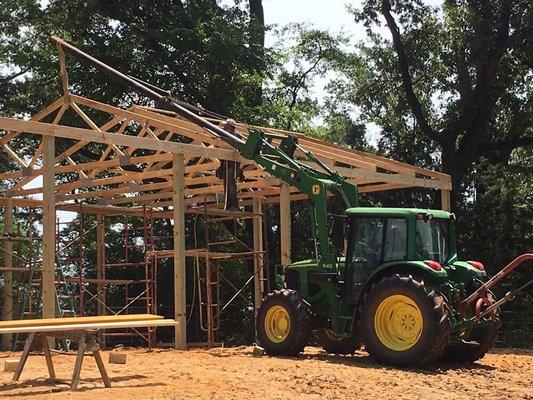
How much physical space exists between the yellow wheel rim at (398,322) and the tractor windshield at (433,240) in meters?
0.85

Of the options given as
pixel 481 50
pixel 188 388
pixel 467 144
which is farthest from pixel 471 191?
pixel 188 388

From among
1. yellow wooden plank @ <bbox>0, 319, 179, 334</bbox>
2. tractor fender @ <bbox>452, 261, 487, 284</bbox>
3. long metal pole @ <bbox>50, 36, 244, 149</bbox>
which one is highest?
long metal pole @ <bbox>50, 36, 244, 149</bbox>

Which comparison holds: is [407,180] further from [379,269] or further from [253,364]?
[253,364]

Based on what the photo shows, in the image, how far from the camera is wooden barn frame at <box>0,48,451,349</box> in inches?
468

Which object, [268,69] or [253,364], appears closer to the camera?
[253,364]

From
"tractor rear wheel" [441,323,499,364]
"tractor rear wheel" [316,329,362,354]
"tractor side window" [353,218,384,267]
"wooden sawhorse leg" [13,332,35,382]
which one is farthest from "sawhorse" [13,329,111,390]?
"tractor rear wheel" [441,323,499,364]

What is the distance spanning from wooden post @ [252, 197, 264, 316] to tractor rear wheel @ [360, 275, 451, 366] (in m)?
6.11

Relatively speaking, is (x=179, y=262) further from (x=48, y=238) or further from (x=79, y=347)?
(x=79, y=347)

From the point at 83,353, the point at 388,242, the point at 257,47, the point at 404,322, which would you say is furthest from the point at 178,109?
the point at 257,47

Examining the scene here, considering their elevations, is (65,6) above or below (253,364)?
above

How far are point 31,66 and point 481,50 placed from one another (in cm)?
1204

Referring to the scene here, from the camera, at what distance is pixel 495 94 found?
75.0ft

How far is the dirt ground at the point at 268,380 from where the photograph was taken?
8250mm

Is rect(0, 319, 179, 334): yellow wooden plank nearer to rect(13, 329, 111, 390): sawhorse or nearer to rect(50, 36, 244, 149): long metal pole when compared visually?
rect(13, 329, 111, 390): sawhorse
